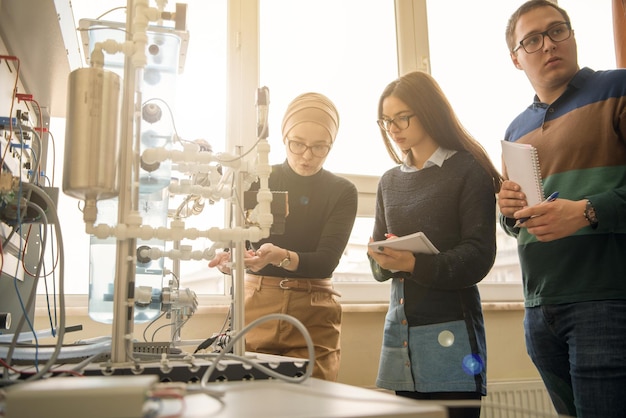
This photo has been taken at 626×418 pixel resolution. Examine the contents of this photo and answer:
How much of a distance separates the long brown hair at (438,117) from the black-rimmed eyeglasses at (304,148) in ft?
1.02

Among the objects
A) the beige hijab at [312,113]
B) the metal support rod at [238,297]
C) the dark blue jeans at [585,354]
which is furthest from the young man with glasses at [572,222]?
the metal support rod at [238,297]

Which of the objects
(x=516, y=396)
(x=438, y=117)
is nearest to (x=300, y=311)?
(x=438, y=117)

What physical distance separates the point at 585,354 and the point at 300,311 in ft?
2.50

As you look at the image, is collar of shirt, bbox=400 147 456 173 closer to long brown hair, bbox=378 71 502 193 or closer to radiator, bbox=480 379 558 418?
long brown hair, bbox=378 71 502 193

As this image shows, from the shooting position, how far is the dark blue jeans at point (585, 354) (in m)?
1.25

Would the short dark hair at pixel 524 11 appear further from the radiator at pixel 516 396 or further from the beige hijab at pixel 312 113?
A: the radiator at pixel 516 396

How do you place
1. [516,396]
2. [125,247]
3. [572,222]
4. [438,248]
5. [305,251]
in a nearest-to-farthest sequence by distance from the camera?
1. [125,247]
2. [572,222]
3. [438,248]
4. [305,251]
5. [516,396]

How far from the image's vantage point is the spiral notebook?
1337 mm

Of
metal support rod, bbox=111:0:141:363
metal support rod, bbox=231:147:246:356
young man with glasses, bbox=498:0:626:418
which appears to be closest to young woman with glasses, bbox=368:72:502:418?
young man with glasses, bbox=498:0:626:418

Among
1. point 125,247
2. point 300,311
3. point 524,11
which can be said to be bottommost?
point 300,311

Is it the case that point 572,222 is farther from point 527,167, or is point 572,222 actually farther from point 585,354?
point 585,354

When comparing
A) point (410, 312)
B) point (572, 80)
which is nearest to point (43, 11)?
point (410, 312)

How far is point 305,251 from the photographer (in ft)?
5.36

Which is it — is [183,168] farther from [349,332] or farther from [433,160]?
[349,332]
